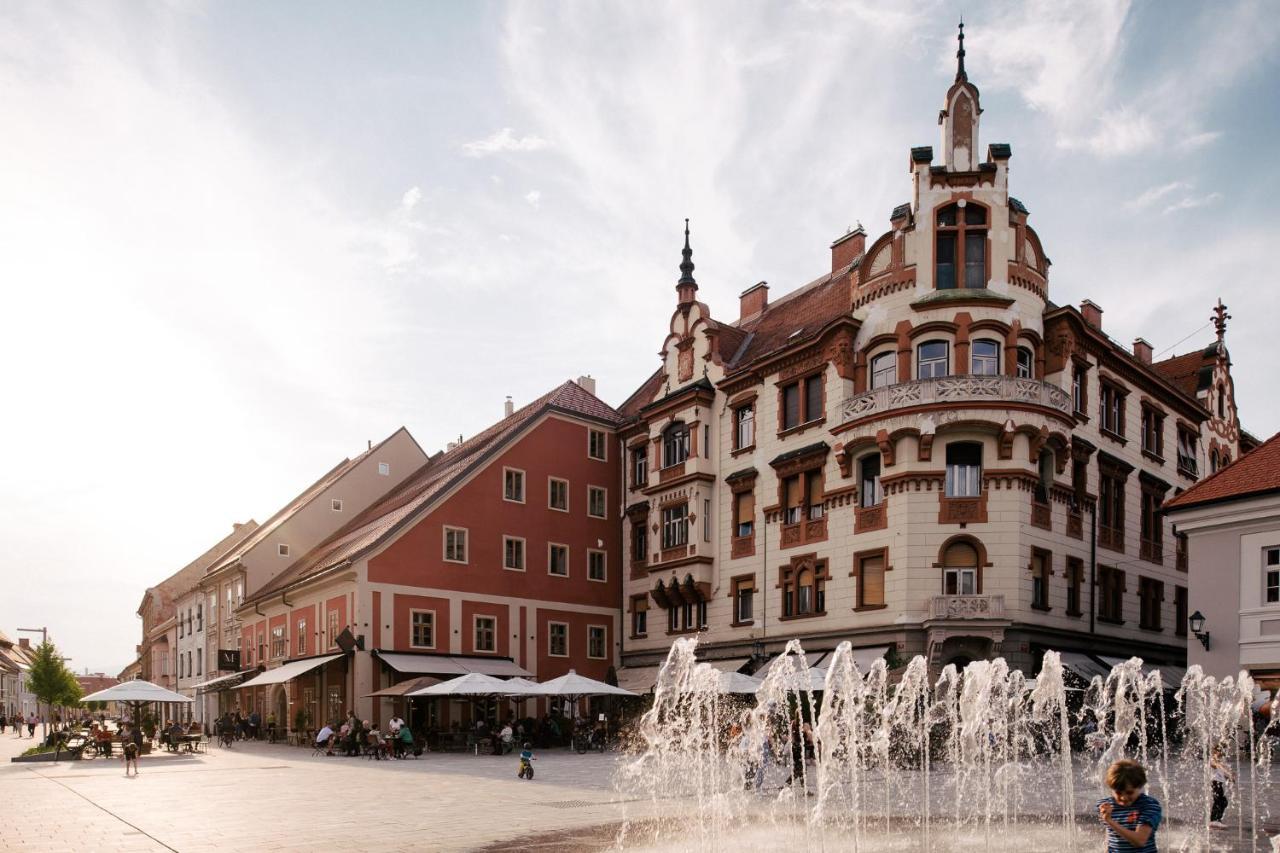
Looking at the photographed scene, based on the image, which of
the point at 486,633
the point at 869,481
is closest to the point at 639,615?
the point at 486,633

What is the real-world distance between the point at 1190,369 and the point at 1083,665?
2086 centimetres

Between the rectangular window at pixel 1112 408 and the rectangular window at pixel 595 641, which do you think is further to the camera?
the rectangular window at pixel 595 641

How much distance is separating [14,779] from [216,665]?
40946 millimetres

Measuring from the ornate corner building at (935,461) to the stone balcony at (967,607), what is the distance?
63 mm

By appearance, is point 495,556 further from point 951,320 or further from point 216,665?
point 216,665

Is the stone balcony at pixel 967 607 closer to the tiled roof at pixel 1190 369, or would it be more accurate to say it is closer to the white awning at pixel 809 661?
the white awning at pixel 809 661

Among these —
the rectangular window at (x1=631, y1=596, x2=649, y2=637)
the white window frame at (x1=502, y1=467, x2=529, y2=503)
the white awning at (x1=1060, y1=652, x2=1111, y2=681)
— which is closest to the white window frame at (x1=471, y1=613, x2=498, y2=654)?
the white window frame at (x1=502, y1=467, x2=529, y2=503)

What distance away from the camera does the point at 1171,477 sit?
44.7 meters

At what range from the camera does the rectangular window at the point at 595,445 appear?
51.4 meters

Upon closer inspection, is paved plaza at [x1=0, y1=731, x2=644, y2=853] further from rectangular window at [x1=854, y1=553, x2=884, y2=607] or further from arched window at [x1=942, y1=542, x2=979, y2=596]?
arched window at [x1=942, y1=542, x2=979, y2=596]

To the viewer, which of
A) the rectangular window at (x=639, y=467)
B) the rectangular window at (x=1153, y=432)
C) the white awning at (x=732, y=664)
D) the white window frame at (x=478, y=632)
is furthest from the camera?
the rectangular window at (x=639, y=467)

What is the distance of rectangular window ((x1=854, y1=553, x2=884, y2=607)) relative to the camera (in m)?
36.5

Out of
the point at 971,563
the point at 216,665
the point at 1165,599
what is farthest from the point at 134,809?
the point at 216,665

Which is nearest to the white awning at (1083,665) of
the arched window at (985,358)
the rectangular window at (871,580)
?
the rectangular window at (871,580)
